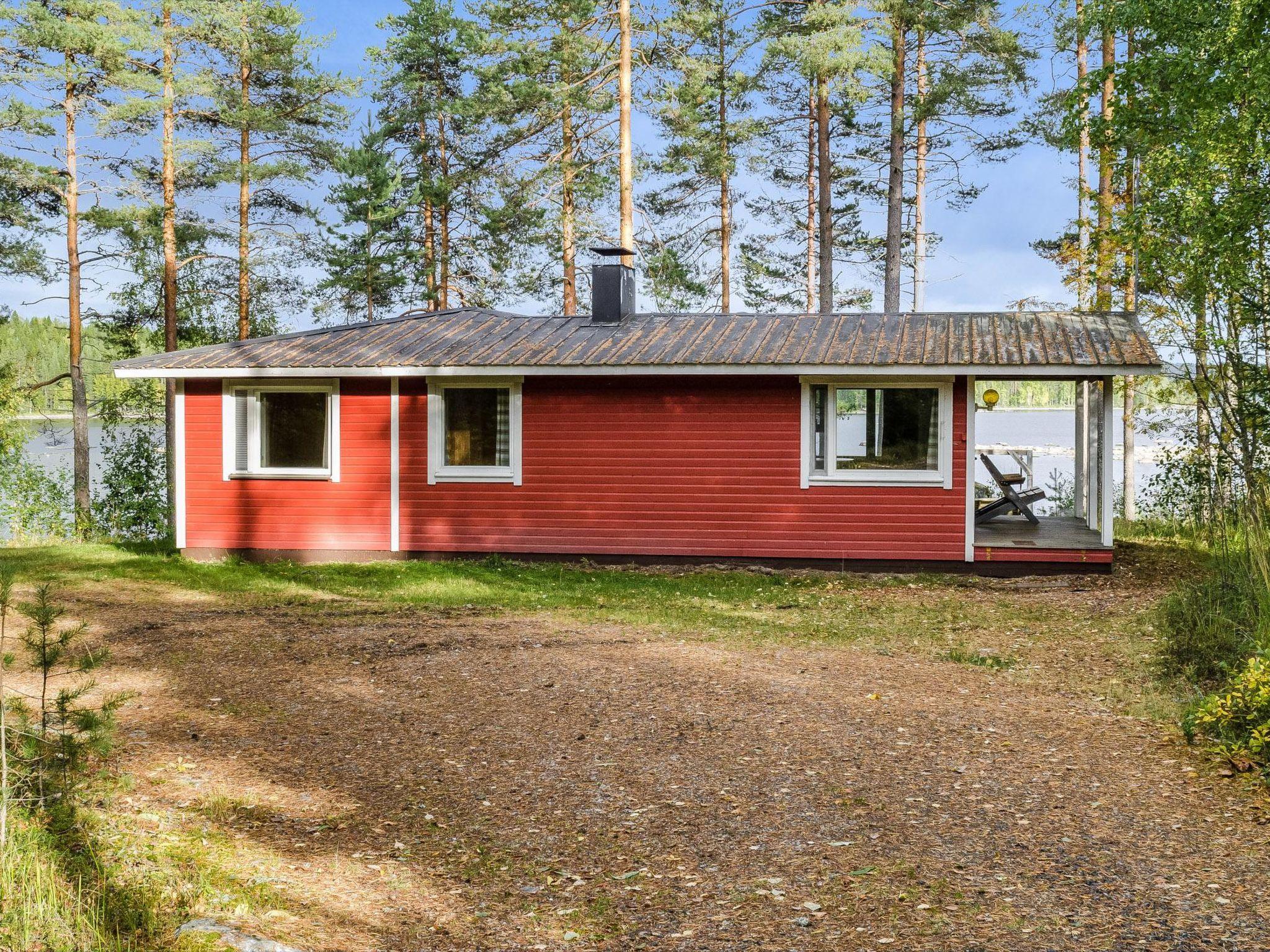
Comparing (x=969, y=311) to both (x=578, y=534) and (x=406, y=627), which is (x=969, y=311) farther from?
(x=406, y=627)

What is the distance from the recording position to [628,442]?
11398mm

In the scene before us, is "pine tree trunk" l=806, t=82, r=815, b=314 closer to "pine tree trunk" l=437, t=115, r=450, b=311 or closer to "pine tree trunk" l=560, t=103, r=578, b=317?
"pine tree trunk" l=560, t=103, r=578, b=317

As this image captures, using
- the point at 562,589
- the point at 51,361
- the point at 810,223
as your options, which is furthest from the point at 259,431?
the point at 51,361

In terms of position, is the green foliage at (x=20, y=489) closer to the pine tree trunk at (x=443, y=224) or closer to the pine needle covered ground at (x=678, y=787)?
the pine needle covered ground at (x=678, y=787)

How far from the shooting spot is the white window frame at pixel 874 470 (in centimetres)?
1080

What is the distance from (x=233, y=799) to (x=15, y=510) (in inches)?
540

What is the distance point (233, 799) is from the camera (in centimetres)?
414

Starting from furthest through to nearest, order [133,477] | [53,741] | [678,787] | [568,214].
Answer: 1. [568,214]
2. [133,477]
3. [678,787]
4. [53,741]

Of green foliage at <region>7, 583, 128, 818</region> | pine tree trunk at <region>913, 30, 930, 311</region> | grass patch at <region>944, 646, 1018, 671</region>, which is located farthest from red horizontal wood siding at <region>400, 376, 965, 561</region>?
pine tree trunk at <region>913, 30, 930, 311</region>

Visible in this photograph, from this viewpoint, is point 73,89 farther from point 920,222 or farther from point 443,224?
point 920,222

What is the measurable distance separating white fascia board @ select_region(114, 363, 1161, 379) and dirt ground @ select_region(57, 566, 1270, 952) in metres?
4.05

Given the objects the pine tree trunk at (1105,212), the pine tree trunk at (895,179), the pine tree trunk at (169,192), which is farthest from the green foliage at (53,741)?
the pine tree trunk at (895,179)

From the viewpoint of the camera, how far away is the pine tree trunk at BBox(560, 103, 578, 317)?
1908 centimetres

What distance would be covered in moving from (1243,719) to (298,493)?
986cm
